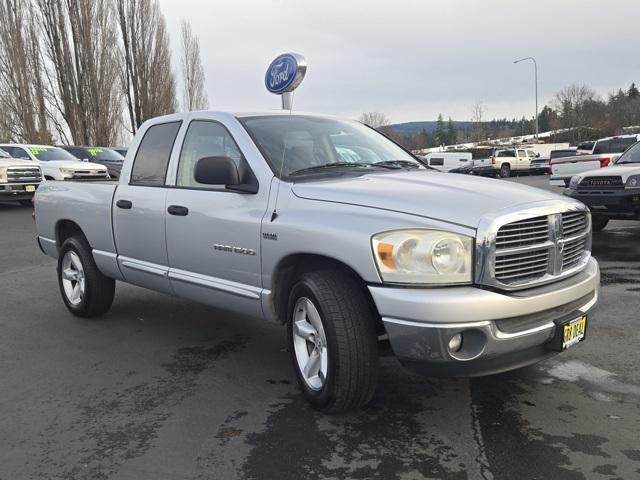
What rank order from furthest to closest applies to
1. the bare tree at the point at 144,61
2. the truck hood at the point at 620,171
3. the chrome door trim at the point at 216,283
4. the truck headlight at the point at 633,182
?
the bare tree at the point at 144,61, the truck hood at the point at 620,171, the truck headlight at the point at 633,182, the chrome door trim at the point at 216,283

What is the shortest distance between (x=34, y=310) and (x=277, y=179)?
373 cm

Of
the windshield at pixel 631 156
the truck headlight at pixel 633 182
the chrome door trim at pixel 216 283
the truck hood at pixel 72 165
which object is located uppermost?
the truck hood at pixel 72 165

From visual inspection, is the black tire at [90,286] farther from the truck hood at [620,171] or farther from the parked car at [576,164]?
the parked car at [576,164]

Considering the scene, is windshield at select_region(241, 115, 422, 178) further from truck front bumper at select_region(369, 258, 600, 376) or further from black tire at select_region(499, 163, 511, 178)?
black tire at select_region(499, 163, 511, 178)

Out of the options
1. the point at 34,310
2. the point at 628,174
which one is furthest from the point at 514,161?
the point at 34,310

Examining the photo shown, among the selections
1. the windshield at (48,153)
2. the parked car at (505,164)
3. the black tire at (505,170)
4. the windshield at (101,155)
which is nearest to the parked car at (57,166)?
the windshield at (48,153)

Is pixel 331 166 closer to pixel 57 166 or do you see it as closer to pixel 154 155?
pixel 154 155

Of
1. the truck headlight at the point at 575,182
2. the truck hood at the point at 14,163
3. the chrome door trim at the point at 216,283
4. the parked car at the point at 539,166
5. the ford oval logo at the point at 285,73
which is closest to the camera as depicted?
the chrome door trim at the point at 216,283

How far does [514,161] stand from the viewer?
42.8 meters

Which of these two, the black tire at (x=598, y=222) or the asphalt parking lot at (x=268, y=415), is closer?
the asphalt parking lot at (x=268, y=415)

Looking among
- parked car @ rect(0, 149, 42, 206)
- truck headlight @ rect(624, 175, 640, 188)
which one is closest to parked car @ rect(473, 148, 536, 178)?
parked car @ rect(0, 149, 42, 206)

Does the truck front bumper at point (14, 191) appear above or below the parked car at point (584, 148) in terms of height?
below

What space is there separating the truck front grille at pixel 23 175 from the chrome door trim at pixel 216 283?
559 inches

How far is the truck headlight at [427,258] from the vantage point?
119 inches
